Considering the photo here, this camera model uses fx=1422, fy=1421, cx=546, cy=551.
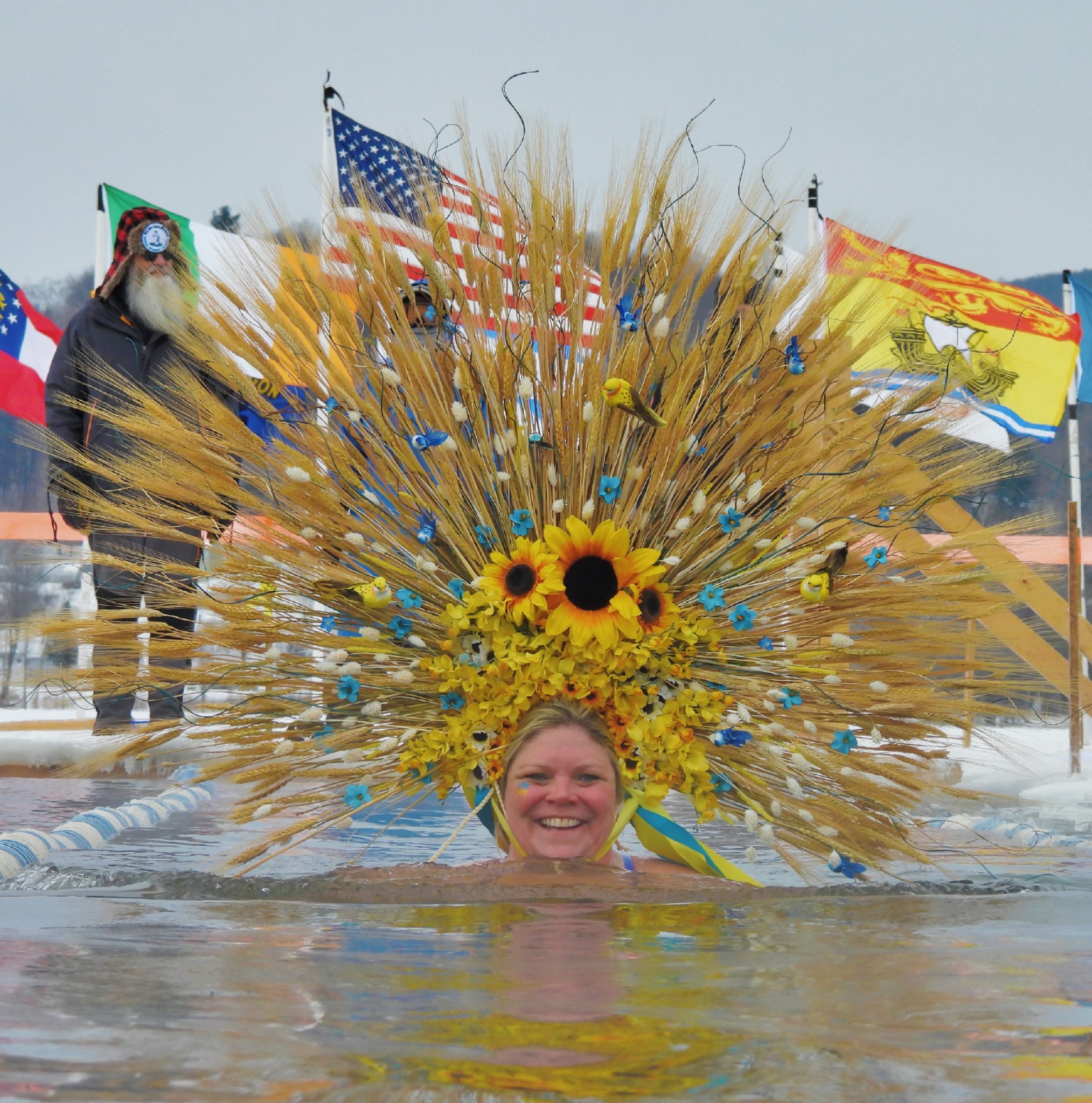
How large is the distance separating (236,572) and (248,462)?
246 millimetres

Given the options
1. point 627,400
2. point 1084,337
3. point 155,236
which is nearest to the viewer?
point 627,400

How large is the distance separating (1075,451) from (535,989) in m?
7.27

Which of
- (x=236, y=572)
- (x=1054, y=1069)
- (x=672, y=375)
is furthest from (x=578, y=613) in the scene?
(x=1054, y=1069)

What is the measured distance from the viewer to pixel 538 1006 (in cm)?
144

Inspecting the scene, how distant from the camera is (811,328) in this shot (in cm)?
315

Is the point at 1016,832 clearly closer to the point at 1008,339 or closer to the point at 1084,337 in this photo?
the point at 1008,339

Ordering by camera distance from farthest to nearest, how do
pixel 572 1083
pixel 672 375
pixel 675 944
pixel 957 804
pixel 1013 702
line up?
1. pixel 957 804
2. pixel 1013 702
3. pixel 672 375
4. pixel 675 944
5. pixel 572 1083

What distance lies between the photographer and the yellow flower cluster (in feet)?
9.46

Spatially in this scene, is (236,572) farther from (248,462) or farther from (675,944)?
(675,944)

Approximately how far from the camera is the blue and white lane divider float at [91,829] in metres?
3.33

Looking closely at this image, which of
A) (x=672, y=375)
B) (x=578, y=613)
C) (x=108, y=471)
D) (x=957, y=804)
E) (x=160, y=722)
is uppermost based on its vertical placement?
(x=672, y=375)

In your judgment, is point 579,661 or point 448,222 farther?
point 448,222

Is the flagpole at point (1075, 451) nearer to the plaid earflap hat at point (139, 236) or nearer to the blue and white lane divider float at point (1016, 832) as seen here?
the blue and white lane divider float at point (1016, 832)

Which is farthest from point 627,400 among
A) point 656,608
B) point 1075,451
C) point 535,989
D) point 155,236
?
point 1075,451
